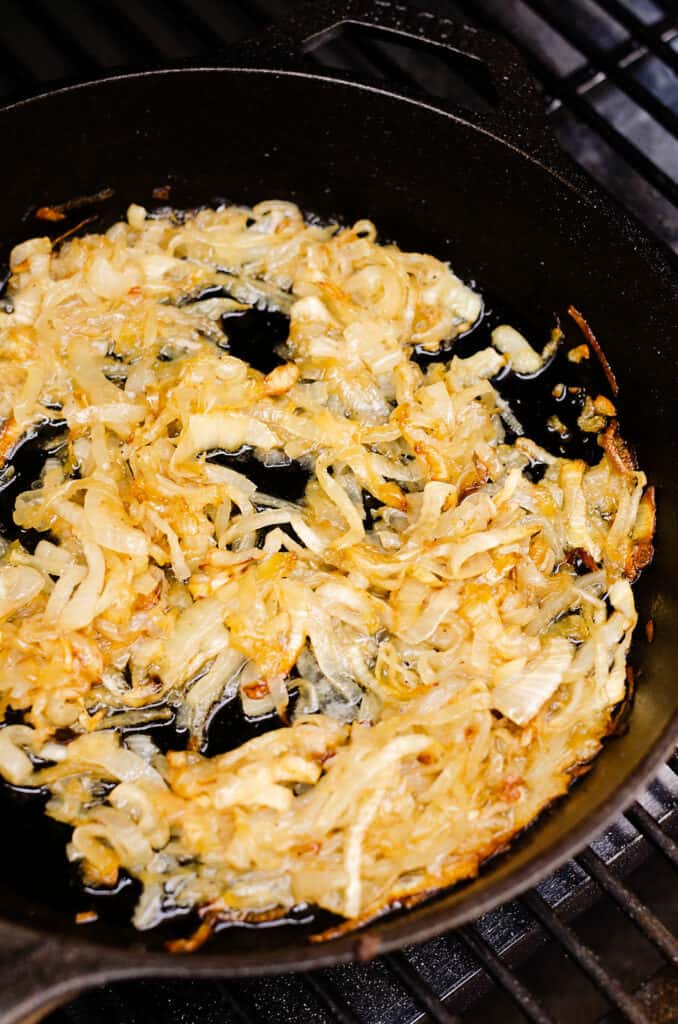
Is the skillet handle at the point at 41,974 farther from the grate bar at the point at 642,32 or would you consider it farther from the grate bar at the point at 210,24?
the grate bar at the point at 642,32

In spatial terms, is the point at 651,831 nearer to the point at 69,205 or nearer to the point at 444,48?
the point at 444,48

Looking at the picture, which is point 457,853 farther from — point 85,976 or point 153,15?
point 153,15

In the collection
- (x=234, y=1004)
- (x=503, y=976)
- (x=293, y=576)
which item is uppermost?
(x=293, y=576)

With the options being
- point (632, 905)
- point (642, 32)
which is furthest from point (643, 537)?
point (642, 32)

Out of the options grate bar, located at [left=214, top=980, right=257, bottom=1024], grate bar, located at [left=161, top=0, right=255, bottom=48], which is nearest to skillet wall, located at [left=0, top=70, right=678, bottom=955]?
grate bar, located at [left=161, top=0, right=255, bottom=48]

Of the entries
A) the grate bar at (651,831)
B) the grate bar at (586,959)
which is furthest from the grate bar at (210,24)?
the grate bar at (586,959)

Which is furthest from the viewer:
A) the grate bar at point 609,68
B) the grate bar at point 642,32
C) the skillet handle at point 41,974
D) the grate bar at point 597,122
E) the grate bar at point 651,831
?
the grate bar at point 642,32

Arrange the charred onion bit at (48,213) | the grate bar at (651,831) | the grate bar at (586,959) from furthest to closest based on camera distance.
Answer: the charred onion bit at (48,213) < the grate bar at (651,831) < the grate bar at (586,959)
